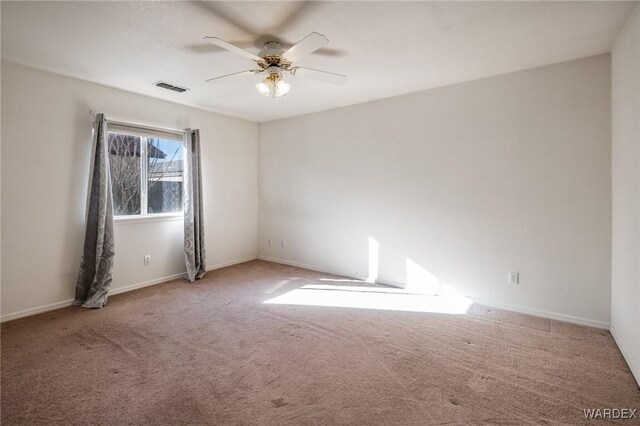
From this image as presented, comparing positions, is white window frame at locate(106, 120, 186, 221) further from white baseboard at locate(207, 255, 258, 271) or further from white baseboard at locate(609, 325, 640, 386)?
white baseboard at locate(609, 325, 640, 386)

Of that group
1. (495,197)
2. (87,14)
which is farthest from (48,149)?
(495,197)

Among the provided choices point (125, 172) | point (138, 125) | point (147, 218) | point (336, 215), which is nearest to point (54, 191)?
point (125, 172)

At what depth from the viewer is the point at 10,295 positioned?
297 cm

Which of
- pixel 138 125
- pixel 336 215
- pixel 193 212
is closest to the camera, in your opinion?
pixel 138 125

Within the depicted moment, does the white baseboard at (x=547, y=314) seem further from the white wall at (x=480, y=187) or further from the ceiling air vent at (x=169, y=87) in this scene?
the ceiling air vent at (x=169, y=87)

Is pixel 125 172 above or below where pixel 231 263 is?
above

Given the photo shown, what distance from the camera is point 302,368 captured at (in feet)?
7.22

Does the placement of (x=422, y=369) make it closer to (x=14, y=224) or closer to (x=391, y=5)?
(x=391, y=5)

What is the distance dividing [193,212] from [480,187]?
365 centimetres

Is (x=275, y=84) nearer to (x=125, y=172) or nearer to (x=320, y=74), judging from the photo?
(x=320, y=74)

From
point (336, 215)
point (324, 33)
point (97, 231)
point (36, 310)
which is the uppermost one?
point (324, 33)

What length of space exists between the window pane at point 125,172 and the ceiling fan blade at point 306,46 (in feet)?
8.70

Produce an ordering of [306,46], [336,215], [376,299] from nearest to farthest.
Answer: [306,46]
[376,299]
[336,215]

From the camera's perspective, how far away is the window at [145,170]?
3803mm
